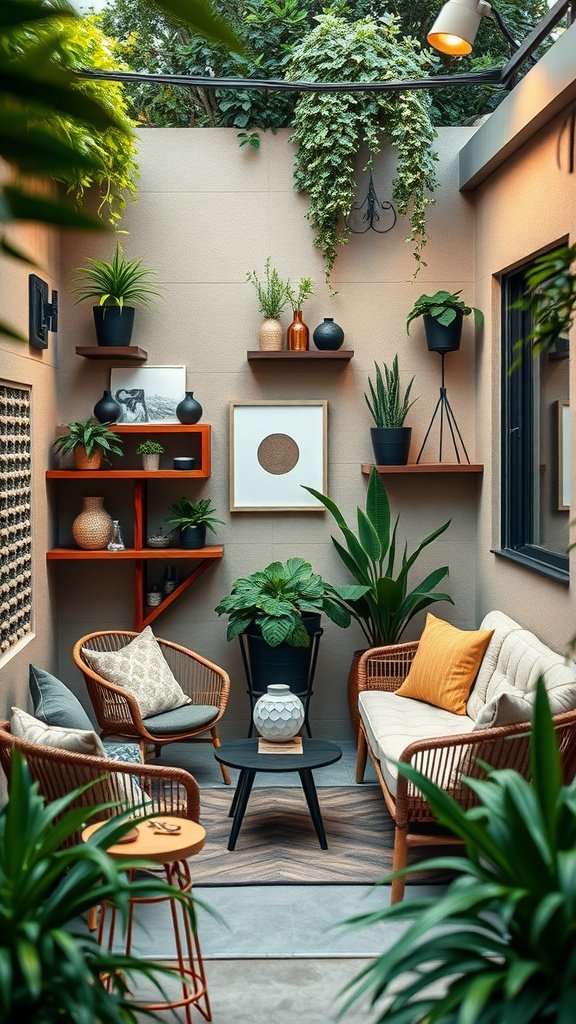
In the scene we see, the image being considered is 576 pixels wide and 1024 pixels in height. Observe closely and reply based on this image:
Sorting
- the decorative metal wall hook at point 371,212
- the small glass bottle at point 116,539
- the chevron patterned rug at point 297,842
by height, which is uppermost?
the decorative metal wall hook at point 371,212

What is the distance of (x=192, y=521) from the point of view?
5.72 meters

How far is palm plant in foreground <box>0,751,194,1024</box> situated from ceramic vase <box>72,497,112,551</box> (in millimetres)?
3477

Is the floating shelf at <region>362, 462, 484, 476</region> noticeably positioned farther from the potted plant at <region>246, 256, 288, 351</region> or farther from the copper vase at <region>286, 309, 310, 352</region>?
the potted plant at <region>246, 256, 288, 351</region>

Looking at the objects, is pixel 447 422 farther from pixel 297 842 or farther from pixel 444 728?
pixel 297 842

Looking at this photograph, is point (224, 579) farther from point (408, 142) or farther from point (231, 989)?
point (231, 989)

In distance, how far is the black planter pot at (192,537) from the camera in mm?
5727

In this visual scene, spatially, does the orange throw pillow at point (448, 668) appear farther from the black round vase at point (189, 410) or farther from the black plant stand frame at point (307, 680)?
the black round vase at point (189, 410)

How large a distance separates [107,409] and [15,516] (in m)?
1.04

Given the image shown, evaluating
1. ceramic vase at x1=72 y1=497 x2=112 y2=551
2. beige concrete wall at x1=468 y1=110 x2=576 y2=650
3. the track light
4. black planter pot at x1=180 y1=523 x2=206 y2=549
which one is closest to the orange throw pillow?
beige concrete wall at x1=468 y1=110 x2=576 y2=650

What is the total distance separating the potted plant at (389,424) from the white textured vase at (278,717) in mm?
1696

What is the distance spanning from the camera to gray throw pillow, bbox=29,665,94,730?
3.94 m

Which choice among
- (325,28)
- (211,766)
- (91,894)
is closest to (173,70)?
(325,28)

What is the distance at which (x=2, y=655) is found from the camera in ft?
14.8

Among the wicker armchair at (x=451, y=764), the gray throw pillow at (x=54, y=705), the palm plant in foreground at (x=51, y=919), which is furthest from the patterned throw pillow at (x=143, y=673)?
the palm plant in foreground at (x=51, y=919)
